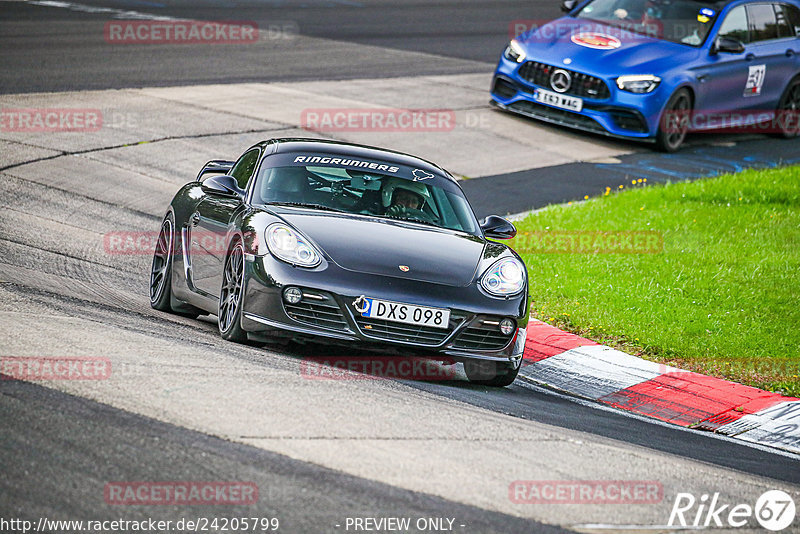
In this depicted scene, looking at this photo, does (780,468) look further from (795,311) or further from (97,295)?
(97,295)

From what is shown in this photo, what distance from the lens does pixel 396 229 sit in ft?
25.1

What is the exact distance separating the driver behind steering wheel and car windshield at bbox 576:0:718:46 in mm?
10170

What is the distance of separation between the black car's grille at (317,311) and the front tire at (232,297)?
43 centimetres

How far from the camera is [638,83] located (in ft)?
53.6

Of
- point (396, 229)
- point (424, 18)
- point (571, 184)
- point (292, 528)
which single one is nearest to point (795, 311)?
point (396, 229)

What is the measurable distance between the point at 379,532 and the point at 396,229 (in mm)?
Result: 3509

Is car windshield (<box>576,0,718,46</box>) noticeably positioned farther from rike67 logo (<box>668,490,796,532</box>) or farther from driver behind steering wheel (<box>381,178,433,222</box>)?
rike67 logo (<box>668,490,796,532</box>)

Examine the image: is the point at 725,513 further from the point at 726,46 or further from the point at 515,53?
the point at 726,46

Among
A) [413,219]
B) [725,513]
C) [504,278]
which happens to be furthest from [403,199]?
[725,513]

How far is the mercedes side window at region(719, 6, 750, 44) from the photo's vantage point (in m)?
17.6

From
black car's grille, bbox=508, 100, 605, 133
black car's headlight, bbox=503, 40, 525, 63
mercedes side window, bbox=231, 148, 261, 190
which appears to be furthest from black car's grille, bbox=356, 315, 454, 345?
black car's headlight, bbox=503, 40, 525, 63

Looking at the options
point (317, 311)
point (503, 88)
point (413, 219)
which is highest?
point (413, 219)

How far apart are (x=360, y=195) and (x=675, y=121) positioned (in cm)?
989

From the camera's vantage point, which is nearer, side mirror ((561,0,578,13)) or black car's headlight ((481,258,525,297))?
black car's headlight ((481,258,525,297))
